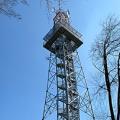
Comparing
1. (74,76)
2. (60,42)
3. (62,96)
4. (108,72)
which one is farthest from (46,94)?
(108,72)

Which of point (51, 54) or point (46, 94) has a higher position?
point (51, 54)

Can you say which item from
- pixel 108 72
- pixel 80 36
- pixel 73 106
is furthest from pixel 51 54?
pixel 108 72

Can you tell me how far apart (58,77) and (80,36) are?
5383 mm

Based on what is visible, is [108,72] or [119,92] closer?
[119,92]

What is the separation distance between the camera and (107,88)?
11.5 meters

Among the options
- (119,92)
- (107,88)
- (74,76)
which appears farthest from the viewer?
(74,76)

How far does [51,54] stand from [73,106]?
248 inches

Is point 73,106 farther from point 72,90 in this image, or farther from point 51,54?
point 51,54

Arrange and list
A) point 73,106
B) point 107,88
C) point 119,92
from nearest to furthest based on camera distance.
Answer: point 119,92, point 107,88, point 73,106

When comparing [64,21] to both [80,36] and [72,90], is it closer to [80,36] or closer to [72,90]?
[80,36]

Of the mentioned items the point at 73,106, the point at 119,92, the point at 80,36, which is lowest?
the point at 119,92

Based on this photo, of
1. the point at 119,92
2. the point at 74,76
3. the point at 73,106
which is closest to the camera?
the point at 119,92

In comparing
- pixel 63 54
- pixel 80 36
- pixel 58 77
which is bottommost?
pixel 58 77

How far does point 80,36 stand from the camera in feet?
118
